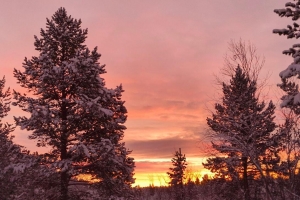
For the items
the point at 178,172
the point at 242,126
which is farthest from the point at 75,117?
the point at 178,172

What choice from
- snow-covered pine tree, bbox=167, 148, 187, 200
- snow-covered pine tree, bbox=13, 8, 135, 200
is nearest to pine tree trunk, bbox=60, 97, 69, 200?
snow-covered pine tree, bbox=13, 8, 135, 200

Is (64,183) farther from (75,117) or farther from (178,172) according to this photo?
(178,172)

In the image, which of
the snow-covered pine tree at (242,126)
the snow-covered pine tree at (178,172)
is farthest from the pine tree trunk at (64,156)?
the snow-covered pine tree at (178,172)

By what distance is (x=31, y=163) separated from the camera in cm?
1523

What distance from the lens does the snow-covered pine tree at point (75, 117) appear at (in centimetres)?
1541

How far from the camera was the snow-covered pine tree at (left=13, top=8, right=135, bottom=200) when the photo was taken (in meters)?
15.4

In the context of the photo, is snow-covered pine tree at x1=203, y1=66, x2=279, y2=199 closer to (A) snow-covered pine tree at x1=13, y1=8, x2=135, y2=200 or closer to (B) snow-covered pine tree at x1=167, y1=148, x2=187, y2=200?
(A) snow-covered pine tree at x1=13, y1=8, x2=135, y2=200

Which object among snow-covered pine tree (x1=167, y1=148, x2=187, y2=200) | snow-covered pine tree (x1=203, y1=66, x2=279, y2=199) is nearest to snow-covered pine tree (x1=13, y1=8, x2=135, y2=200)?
snow-covered pine tree (x1=203, y1=66, x2=279, y2=199)

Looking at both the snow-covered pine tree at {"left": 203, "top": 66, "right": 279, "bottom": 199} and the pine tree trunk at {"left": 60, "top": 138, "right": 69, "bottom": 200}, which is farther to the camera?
the snow-covered pine tree at {"left": 203, "top": 66, "right": 279, "bottom": 199}

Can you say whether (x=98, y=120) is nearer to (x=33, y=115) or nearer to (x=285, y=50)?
(x=33, y=115)

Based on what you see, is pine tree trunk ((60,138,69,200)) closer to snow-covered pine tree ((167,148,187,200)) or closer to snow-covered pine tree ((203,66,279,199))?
snow-covered pine tree ((203,66,279,199))

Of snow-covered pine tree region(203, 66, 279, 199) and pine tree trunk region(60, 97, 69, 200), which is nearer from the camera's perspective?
pine tree trunk region(60, 97, 69, 200)

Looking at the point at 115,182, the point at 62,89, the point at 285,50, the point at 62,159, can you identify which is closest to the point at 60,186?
the point at 62,159

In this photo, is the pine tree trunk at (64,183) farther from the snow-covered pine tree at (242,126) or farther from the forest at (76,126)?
the snow-covered pine tree at (242,126)
